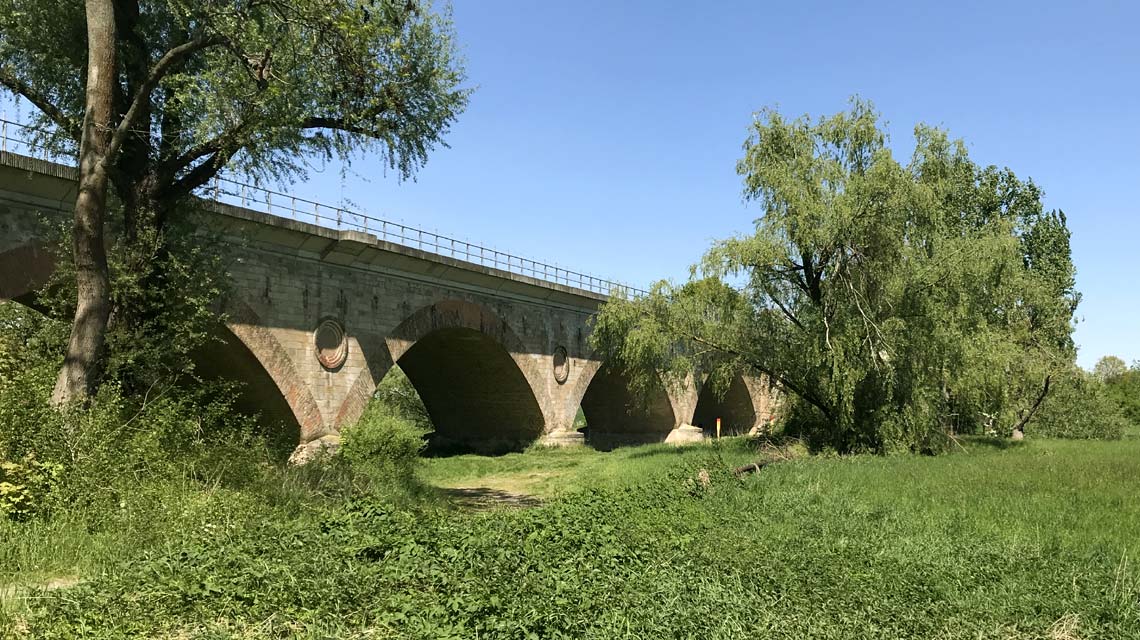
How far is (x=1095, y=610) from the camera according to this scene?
210 inches

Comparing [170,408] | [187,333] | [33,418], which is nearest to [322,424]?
[187,333]

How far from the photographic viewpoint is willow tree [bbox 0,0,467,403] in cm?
822

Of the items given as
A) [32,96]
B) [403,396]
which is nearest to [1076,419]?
[403,396]

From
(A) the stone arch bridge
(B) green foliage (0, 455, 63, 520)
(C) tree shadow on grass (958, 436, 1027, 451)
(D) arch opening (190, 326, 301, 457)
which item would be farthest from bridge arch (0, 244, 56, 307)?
(C) tree shadow on grass (958, 436, 1027, 451)

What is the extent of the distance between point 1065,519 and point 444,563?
7.17m

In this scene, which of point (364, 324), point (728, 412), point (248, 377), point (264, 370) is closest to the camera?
point (264, 370)

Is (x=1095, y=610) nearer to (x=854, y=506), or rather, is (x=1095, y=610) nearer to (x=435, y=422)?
(x=854, y=506)

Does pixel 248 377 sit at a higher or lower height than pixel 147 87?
lower

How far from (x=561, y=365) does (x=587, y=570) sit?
63.1 feet

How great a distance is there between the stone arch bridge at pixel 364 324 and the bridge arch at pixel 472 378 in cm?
5

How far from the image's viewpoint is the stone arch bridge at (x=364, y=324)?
12.3m

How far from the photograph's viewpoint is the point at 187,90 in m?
9.38

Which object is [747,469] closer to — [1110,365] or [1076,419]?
[1076,419]

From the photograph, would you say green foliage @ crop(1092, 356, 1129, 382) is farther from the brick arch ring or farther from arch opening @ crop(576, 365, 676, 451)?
the brick arch ring
